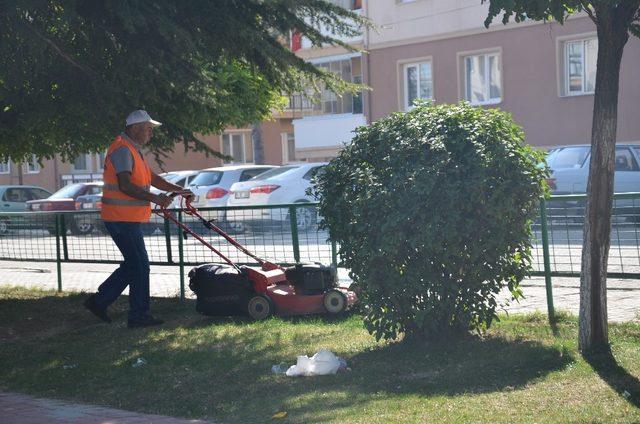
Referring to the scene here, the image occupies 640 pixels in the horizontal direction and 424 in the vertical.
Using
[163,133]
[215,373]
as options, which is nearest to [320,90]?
[163,133]

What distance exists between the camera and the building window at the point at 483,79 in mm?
31208

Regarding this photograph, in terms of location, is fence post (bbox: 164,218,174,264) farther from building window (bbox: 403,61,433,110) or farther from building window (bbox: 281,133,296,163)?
building window (bbox: 281,133,296,163)

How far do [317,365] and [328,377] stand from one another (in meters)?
0.15

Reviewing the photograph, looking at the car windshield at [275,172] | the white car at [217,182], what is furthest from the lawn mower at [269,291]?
the white car at [217,182]

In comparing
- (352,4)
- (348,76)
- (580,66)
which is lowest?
(580,66)

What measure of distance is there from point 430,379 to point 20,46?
17.4 ft

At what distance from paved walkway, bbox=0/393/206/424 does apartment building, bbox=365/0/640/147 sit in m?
21.0

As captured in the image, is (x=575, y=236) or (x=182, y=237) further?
(x=182, y=237)

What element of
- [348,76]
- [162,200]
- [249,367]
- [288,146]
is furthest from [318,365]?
[288,146]

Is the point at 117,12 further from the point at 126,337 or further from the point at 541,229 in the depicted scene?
the point at 541,229

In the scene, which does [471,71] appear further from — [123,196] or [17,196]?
[123,196]

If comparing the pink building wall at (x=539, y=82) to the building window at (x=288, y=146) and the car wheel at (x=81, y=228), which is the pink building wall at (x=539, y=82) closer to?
the building window at (x=288, y=146)

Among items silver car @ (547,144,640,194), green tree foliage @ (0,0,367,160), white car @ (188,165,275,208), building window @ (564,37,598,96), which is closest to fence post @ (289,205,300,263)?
green tree foliage @ (0,0,367,160)

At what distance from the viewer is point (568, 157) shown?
69.2 ft
